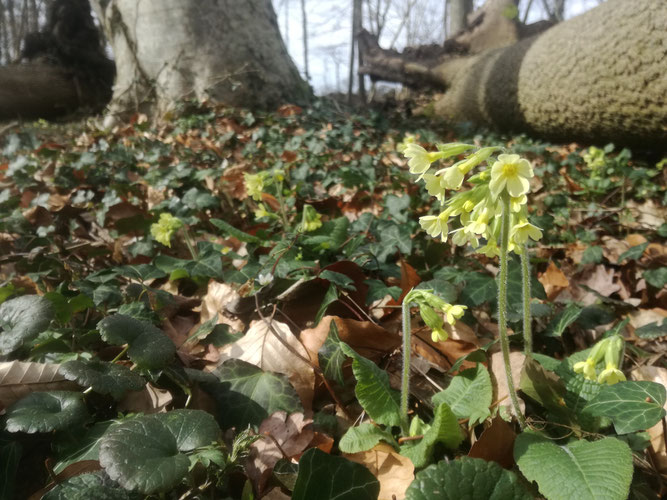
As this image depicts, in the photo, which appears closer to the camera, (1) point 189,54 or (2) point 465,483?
(2) point 465,483

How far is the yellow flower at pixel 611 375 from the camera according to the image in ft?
3.78

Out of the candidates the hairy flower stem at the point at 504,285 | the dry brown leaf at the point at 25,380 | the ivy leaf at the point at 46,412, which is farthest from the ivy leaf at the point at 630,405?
the dry brown leaf at the point at 25,380

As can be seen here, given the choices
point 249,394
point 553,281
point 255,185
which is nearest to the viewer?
point 249,394

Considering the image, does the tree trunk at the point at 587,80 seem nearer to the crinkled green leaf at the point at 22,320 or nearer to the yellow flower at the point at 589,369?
the yellow flower at the point at 589,369

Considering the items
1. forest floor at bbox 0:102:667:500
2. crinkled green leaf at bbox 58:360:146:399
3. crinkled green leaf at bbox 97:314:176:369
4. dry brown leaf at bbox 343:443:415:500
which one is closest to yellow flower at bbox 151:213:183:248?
forest floor at bbox 0:102:667:500

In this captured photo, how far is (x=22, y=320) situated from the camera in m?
1.33

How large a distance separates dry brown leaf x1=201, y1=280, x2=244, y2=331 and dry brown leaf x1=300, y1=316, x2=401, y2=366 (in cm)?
36

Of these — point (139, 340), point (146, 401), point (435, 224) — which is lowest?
point (146, 401)

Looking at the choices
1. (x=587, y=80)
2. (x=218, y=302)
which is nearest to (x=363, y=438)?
(x=218, y=302)

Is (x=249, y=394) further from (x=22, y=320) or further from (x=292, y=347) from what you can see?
(x=22, y=320)

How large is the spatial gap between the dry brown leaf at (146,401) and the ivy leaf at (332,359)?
0.47m

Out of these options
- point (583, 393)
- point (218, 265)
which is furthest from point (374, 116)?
point (583, 393)

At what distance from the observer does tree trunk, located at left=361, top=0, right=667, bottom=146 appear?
403cm

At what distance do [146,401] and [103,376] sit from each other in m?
0.22
